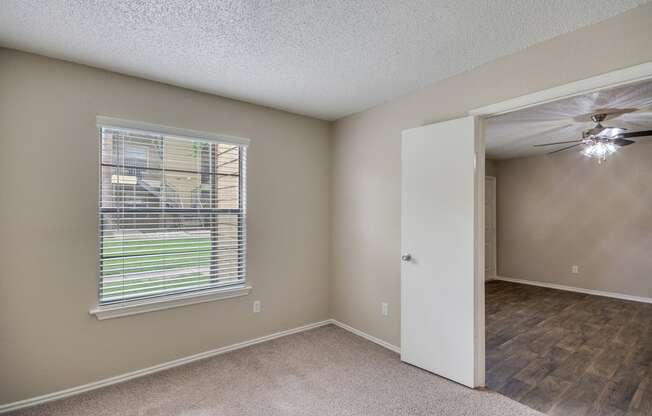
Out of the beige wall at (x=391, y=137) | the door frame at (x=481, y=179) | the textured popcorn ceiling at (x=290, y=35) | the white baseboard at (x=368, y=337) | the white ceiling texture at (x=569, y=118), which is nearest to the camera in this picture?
the textured popcorn ceiling at (x=290, y=35)

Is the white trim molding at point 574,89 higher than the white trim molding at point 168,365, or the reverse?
the white trim molding at point 574,89

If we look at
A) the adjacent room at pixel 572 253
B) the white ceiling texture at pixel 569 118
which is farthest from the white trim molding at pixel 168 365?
the white ceiling texture at pixel 569 118

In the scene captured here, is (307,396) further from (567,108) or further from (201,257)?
(567,108)

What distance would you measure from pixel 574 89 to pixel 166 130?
3008mm

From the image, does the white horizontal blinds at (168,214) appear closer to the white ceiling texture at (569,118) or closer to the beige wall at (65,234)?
the beige wall at (65,234)

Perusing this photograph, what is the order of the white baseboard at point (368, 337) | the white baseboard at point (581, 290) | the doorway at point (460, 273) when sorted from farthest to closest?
1. the white baseboard at point (581, 290)
2. the white baseboard at point (368, 337)
3. the doorway at point (460, 273)

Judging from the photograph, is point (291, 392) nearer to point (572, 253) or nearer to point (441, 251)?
A: point (441, 251)

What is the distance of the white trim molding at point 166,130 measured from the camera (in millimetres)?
2497

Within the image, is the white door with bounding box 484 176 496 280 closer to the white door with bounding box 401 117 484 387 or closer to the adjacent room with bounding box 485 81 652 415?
the adjacent room with bounding box 485 81 652 415

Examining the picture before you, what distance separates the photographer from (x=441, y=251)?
2604mm

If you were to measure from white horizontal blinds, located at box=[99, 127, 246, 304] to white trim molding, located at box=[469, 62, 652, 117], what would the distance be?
2280 mm

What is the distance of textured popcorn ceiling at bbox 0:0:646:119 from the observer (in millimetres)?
1740

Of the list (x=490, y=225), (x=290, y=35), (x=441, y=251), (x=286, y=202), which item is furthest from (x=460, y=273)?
(x=490, y=225)

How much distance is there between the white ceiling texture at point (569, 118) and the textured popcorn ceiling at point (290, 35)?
2.27 feet
